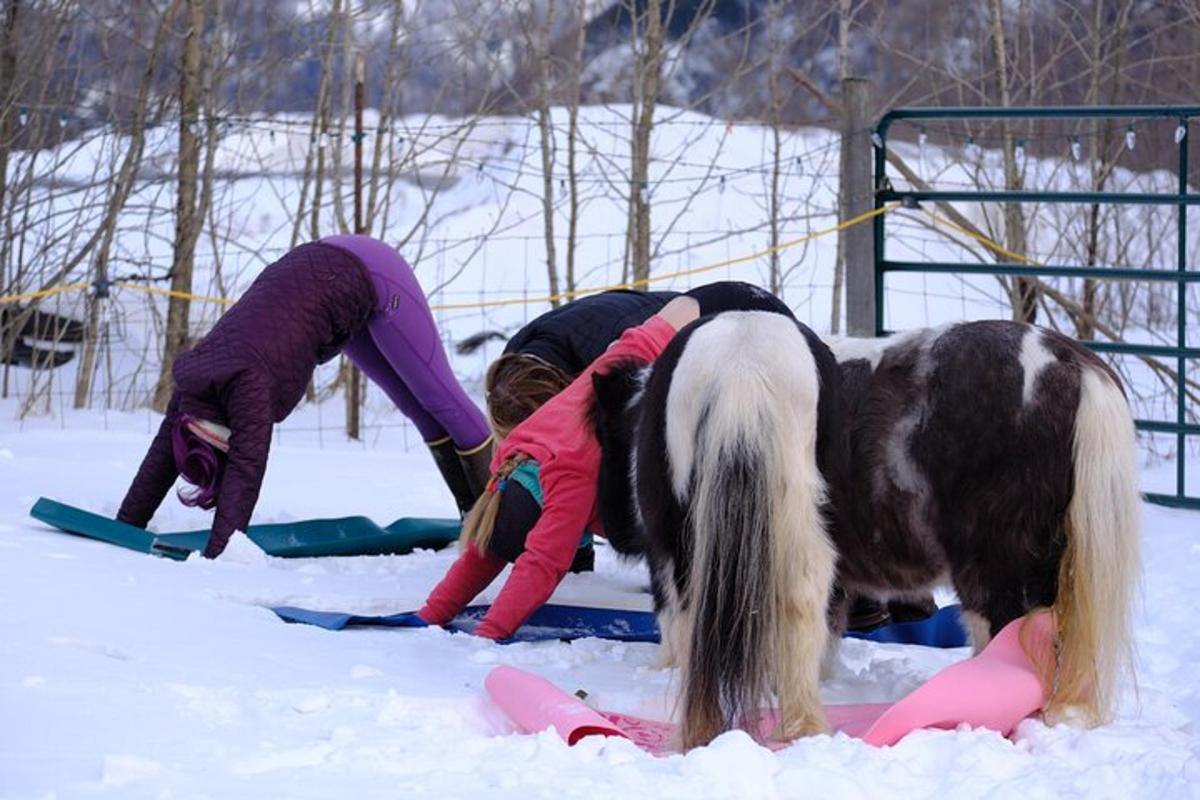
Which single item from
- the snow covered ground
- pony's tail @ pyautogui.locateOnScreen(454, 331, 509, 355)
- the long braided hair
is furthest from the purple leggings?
pony's tail @ pyautogui.locateOnScreen(454, 331, 509, 355)

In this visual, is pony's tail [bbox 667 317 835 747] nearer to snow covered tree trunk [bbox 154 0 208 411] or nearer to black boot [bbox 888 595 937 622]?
black boot [bbox 888 595 937 622]

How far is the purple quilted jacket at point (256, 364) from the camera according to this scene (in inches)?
194

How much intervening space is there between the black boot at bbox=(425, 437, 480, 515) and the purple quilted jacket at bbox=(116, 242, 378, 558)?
0.50 m

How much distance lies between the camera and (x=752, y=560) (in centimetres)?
296

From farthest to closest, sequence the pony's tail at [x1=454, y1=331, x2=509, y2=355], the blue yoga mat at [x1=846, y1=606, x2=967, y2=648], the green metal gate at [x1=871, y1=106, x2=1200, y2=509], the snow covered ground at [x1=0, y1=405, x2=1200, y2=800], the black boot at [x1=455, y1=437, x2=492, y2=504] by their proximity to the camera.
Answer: the pony's tail at [x1=454, y1=331, x2=509, y2=355] < the green metal gate at [x1=871, y1=106, x2=1200, y2=509] < the black boot at [x1=455, y1=437, x2=492, y2=504] < the blue yoga mat at [x1=846, y1=606, x2=967, y2=648] < the snow covered ground at [x1=0, y1=405, x2=1200, y2=800]

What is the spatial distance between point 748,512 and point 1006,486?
58cm

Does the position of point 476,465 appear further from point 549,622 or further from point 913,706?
point 913,706

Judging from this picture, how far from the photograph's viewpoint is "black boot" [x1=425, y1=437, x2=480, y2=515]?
219 inches

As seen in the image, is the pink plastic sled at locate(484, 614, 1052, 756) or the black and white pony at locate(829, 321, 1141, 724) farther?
the black and white pony at locate(829, 321, 1141, 724)

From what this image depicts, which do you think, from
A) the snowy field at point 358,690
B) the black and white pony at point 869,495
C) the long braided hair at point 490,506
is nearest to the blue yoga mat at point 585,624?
the snowy field at point 358,690

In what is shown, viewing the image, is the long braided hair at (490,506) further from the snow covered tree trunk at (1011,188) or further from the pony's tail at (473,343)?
the pony's tail at (473,343)

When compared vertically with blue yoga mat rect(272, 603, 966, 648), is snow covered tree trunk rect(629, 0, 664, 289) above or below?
above

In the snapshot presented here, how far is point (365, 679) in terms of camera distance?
3.37m

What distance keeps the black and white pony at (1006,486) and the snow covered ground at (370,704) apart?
0.79 feet
